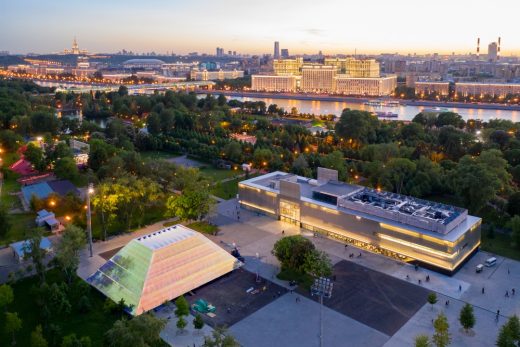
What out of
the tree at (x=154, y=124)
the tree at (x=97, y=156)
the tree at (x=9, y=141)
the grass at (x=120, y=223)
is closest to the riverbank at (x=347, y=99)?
the tree at (x=154, y=124)

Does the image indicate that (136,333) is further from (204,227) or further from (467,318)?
(204,227)

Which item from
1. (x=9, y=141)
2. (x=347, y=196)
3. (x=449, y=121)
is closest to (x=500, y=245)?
(x=347, y=196)

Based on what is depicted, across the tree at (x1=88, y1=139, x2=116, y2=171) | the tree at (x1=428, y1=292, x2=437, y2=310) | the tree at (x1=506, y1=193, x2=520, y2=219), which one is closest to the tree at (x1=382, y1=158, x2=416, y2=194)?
the tree at (x1=506, y1=193, x2=520, y2=219)

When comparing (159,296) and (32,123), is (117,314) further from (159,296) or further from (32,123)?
(32,123)

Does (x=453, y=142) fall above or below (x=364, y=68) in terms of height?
below

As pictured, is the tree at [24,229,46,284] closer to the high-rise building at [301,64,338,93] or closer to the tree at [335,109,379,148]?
the tree at [335,109,379,148]

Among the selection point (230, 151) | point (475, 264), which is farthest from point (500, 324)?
point (230, 151)
